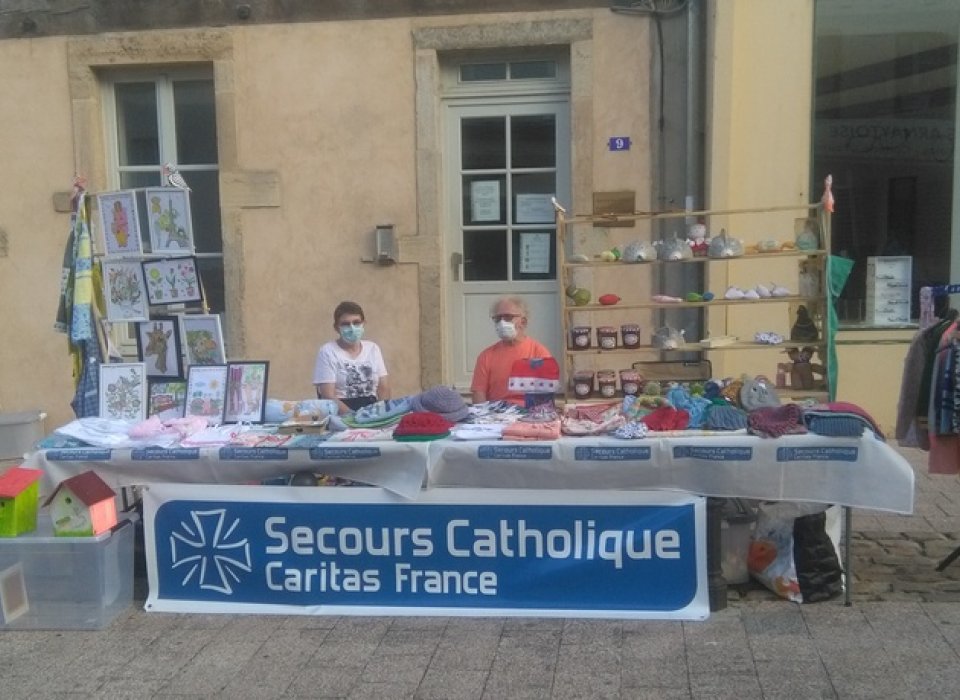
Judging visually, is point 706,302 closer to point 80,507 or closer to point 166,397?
point 166,397

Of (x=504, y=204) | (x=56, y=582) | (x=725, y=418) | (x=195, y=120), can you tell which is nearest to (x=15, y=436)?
(x=195, y=120)

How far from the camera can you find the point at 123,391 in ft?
18.0

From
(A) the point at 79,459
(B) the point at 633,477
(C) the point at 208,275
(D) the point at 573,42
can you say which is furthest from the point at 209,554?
(D) the point at 573,42

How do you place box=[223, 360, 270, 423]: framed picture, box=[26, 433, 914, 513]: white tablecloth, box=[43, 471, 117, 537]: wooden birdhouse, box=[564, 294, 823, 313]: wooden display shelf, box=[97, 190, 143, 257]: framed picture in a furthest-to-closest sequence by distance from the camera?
box=[564, 294, 823, 313]: wooden display shelf
box=[97, 190, 143, 257]: framed picture
box=[223, 360, 270, 423]: framed picture
box=[43, 471, 117, 537]: wooden birdhouse
box=[26, 433, 914, 513]: white tablecloth

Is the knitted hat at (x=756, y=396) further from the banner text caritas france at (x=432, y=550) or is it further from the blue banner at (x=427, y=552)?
the banner text caritas france at (x=432, y=550)

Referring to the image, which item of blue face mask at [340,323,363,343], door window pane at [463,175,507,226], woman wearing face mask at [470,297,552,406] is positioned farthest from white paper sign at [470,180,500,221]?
blue face mask at [340,323,363,343]

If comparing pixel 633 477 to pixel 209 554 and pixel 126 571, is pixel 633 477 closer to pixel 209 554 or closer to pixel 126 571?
pixel 209 554

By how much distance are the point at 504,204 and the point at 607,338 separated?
6.62ft

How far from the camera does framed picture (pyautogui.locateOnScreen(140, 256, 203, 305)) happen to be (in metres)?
5.65

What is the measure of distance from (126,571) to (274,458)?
35.6 inches

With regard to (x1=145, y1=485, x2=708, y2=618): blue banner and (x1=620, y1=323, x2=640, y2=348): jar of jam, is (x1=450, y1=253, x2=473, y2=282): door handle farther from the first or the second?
(x1=145, y1=485, x2=708, y2=618): blue banner

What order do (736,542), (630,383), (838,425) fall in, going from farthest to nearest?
(630,383)
(736,542)
(838,425)

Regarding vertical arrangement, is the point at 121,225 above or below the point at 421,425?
above

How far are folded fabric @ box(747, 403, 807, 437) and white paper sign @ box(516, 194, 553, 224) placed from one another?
3683mm
